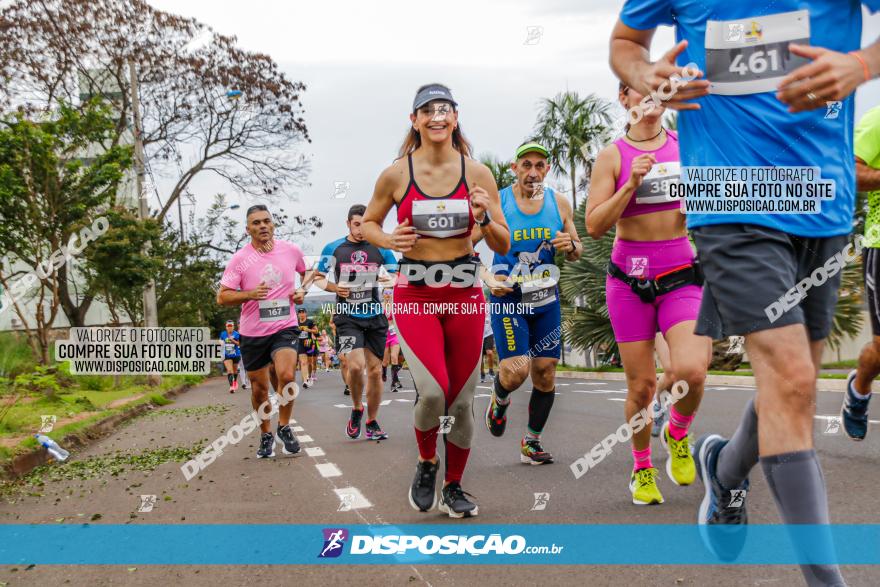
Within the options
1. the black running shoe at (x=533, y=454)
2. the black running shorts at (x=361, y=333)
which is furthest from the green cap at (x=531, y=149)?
the black running shorts at (x=361, y=333)

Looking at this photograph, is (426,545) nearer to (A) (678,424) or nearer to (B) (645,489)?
(B) (645,489)

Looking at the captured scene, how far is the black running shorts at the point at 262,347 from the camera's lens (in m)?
8.27

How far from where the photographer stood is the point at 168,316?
3816 cm

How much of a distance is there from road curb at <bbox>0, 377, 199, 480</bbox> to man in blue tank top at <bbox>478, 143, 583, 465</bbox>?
4.87m

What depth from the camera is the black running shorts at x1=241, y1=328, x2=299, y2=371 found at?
8273mm

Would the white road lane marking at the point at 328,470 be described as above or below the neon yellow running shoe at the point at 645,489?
below

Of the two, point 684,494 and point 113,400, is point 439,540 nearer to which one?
point 684,494

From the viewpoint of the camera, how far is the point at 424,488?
16.0 feet

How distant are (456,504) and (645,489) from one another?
1.10 metres

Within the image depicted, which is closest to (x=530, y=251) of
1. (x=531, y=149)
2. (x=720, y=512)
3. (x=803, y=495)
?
(x=531, y=149)

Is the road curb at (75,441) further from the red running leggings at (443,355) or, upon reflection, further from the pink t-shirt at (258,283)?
the red running leggings at (443,355)

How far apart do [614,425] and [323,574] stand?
5791 millimetres

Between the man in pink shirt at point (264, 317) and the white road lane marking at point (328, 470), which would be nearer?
the white road lane marking at point (328, 470)

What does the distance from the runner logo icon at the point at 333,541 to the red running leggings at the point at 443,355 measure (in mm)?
703
